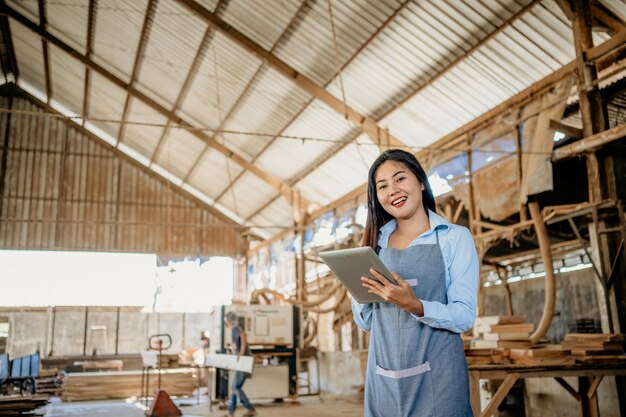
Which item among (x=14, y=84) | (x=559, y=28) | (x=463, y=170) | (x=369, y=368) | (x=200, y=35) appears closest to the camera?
(x=369, y=368)

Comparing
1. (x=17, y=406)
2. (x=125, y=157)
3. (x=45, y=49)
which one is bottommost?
(x=17, y=406)

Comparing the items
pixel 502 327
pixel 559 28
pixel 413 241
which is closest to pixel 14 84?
pixel 559 28

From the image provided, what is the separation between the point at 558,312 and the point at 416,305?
9.83 metres

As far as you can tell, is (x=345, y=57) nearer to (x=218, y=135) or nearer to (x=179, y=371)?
(x=218, y=135)

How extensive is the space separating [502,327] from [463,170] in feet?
19.4

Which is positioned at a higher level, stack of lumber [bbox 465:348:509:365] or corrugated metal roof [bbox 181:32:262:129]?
corrugated metal roof [bbox 181:32:262:129]

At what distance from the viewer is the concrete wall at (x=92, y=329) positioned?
21.8 m

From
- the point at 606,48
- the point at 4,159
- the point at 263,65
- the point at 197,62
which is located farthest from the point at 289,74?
the point at 4,159

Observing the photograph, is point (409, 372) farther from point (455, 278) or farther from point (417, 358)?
point (455, 278)

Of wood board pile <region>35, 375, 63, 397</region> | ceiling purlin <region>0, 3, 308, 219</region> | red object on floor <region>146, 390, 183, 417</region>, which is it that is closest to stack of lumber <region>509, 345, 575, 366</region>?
red object on floor <region>146, 390, 183, 417</region>

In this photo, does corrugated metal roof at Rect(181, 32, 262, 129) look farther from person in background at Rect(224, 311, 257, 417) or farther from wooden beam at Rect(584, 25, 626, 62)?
wooden beam at Rect(584, 25, 626, 62)

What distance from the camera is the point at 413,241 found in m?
1.96

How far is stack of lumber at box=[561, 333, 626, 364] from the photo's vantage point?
5582mm

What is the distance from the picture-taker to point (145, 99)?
18.4 m
